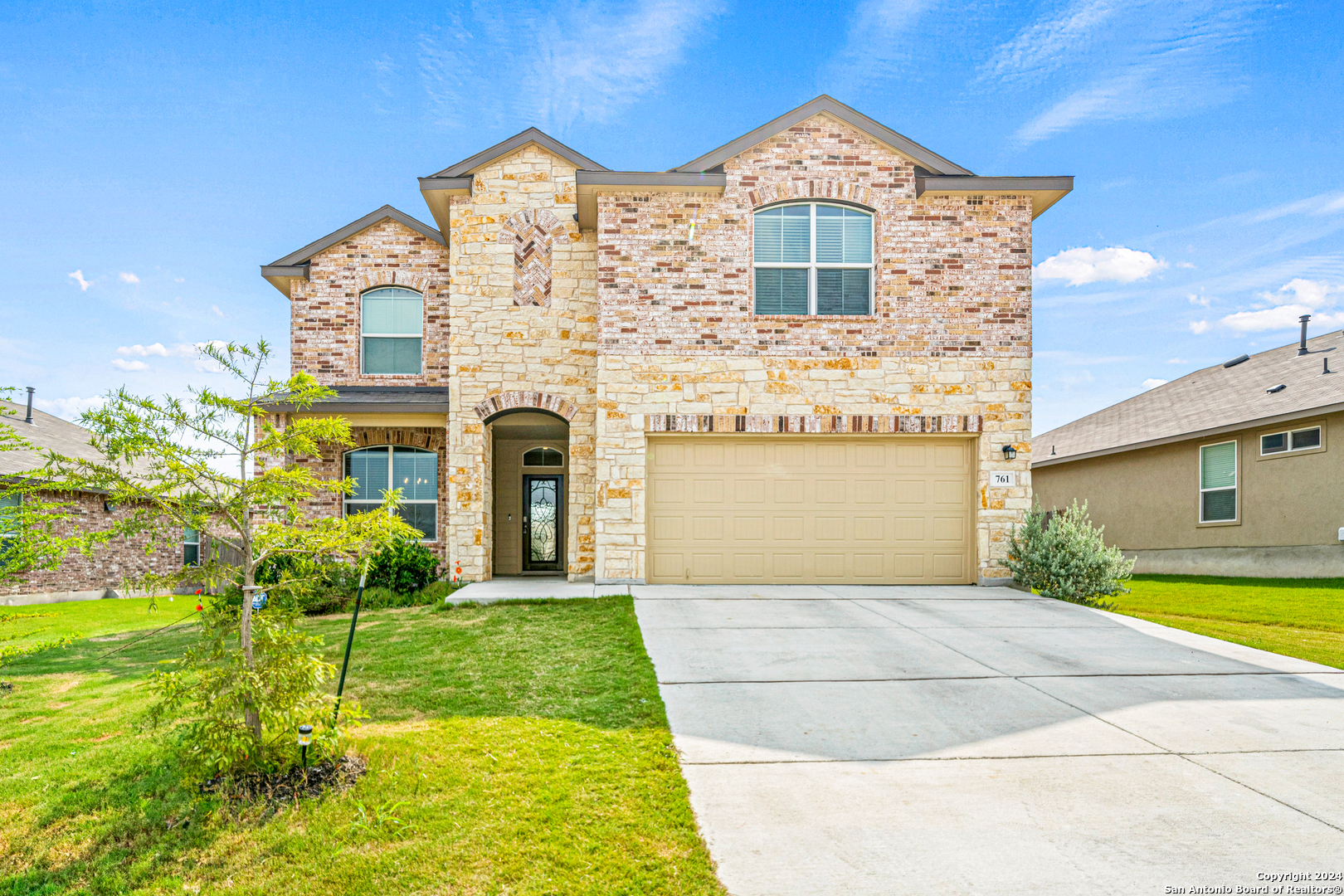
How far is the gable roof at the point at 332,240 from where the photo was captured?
1364cm

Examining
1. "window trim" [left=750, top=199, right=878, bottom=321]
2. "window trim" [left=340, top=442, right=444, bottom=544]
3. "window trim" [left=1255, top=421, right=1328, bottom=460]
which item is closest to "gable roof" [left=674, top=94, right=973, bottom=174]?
"window trim" [left=750, top=199, right=878, bottom=321]

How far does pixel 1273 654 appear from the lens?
7.11m

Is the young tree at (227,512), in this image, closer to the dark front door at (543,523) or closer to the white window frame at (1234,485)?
the dark front door at (543,523)

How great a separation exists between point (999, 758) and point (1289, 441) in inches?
573

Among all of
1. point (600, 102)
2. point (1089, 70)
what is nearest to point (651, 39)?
point (600, 102)

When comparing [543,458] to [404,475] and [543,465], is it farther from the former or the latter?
[404,475]

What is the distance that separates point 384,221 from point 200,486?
11.3 meters

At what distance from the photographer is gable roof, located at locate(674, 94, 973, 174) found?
10.9 metres

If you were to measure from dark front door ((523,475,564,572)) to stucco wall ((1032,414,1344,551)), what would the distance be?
494 inches

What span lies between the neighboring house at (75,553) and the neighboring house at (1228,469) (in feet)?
70.1

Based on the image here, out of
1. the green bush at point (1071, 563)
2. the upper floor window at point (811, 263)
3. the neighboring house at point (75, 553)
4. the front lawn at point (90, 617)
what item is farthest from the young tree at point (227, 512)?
the neighboring house at point (75, 553)

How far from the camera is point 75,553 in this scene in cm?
1611

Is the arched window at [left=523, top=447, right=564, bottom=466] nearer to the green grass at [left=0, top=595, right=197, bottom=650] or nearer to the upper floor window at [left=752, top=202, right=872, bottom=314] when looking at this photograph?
the upper floor window at [left=752, top=202, right=872, bottom=314]

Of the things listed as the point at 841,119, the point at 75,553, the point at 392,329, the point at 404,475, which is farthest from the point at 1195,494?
the point at 75,553
